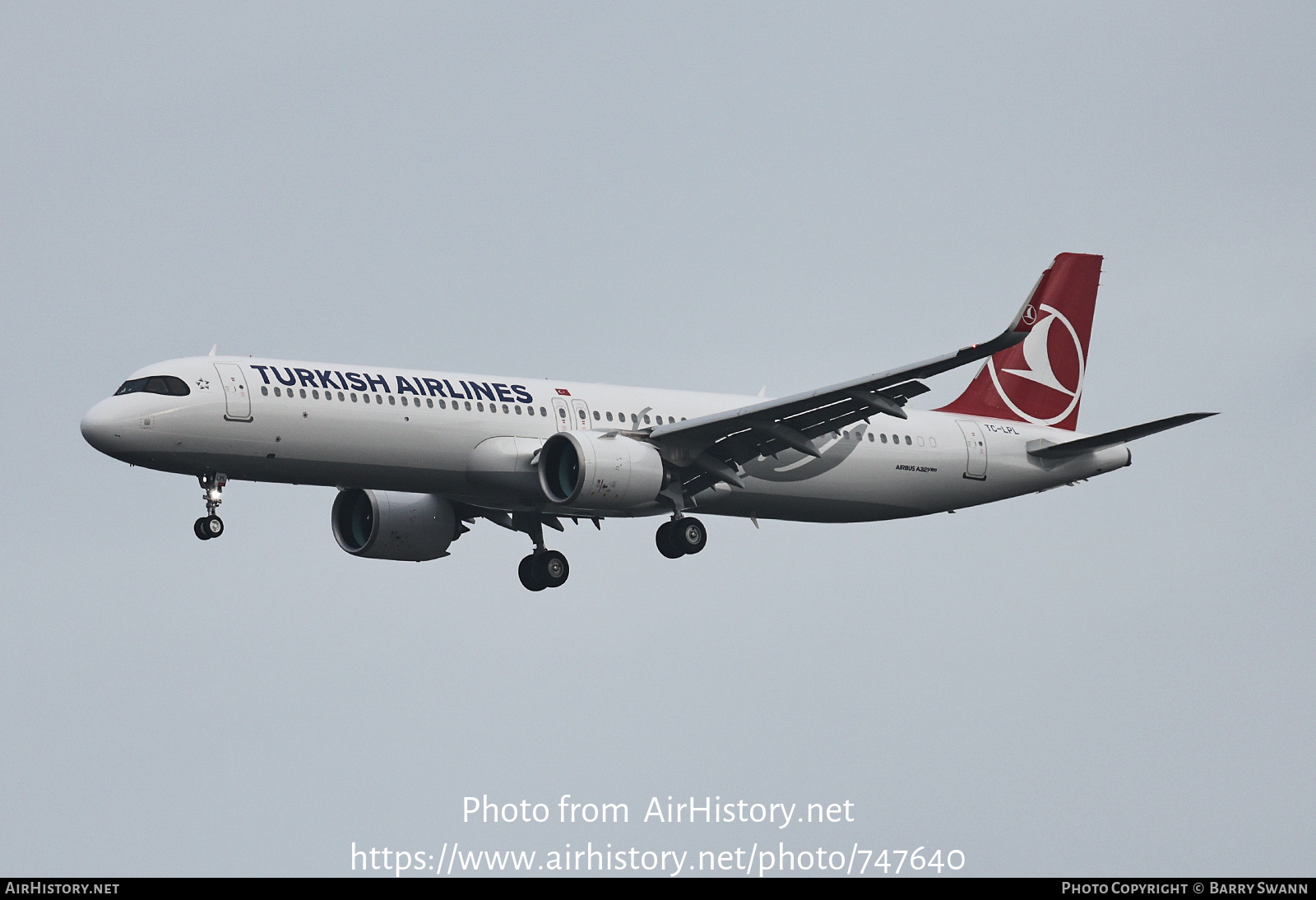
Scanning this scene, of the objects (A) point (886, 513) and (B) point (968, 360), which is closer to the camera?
(B) point (968, 360)

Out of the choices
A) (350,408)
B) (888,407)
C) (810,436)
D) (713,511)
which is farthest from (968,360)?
(350,408)

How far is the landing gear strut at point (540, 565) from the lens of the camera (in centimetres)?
5053

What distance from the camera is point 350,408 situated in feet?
142

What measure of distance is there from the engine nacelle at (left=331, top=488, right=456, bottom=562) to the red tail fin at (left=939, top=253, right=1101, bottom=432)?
45.4 ft

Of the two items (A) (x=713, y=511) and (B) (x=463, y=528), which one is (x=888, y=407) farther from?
(B) (x=463, y=528)

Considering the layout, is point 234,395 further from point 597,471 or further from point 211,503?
point 597,471

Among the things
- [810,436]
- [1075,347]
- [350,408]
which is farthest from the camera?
[1075,347]

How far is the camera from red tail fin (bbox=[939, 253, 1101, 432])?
2103 inches

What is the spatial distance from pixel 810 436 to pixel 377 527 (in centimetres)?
1094

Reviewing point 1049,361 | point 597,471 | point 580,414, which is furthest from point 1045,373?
point 597,471

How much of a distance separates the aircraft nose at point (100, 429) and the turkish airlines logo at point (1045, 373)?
933 inches

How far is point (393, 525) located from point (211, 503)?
23.2 feet

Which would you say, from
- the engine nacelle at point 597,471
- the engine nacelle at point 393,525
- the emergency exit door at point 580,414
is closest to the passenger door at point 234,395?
the engine nacelle at point 597,471

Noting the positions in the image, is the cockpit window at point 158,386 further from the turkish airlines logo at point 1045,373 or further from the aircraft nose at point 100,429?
the turkish airlines logo at point 1045,373
